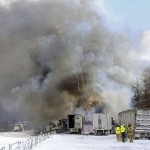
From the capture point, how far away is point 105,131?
221ft

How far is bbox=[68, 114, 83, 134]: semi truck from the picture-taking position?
7244 cm

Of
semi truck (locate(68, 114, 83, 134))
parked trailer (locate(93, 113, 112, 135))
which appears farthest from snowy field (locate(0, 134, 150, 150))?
semi truck (locate(68, 114, 83, 134))

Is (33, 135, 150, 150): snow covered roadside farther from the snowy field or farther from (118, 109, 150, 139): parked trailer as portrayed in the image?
(118, 109, 150, 139): parked trailer

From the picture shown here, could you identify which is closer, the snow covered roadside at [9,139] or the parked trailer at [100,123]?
the snow covered roadside at [9,139]

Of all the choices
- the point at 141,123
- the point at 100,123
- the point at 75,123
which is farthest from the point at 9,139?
the point at 75,123

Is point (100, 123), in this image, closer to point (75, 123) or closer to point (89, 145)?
point (75, 123)

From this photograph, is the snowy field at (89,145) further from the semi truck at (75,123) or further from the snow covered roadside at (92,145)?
the semi truck at (75,123)

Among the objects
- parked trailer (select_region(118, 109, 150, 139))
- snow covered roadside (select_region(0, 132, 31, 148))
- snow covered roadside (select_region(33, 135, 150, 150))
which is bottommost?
snow covered roadside (select_region(33, 135, 150, 150))

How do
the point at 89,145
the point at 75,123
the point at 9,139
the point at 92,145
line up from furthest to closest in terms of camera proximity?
the point at 75,123, the point at 9,139, the point at 89,145, the point at 92,145

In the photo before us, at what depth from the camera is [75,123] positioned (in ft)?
238

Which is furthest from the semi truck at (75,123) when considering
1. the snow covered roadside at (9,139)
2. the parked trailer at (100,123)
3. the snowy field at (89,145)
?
the snowy field at (89,145)

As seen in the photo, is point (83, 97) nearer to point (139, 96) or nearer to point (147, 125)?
point (139, 96)

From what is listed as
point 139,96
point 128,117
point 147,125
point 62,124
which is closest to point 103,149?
point 147,125

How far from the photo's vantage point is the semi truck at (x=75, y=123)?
7244cm
